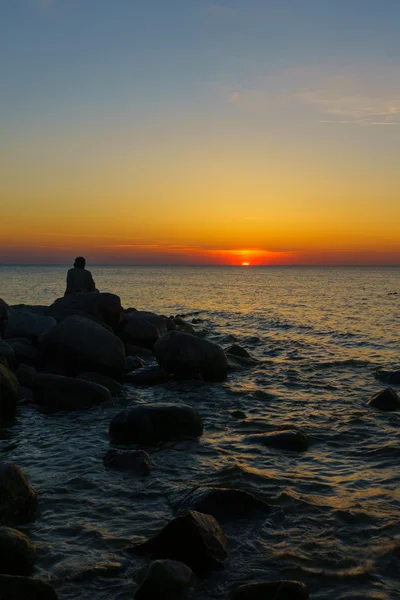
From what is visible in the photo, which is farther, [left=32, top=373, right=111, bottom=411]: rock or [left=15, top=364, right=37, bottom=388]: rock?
[left=15, top=364, right=37, bottom=388]: rock

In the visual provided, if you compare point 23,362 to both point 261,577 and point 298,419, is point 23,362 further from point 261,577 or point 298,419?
point 261,577

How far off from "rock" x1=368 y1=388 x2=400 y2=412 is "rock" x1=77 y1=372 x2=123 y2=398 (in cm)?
654

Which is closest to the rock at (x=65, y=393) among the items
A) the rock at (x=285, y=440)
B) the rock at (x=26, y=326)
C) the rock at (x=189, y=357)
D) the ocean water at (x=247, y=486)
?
the ocean water at (x=247, y=486)

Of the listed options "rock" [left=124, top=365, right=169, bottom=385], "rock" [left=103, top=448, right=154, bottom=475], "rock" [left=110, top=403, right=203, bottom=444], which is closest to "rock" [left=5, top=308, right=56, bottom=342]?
"rock" [left=124, top=365, right=169, bottom=385]

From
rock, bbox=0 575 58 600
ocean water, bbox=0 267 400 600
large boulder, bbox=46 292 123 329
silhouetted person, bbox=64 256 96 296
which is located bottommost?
ocean water, bbox=0 267 400 600

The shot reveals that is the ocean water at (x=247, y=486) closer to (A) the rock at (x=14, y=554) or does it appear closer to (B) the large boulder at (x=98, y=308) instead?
(A) the rock at (x=14, y=554)

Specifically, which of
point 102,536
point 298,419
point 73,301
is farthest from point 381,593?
point 73,301

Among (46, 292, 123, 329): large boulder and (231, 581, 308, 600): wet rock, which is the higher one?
(46, 292, 123, 329): large boulder

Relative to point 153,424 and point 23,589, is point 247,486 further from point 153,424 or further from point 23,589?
point 23,589

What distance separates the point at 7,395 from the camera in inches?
472

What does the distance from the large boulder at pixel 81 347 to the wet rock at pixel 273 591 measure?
10229 millimetres

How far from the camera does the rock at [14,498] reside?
691 cm

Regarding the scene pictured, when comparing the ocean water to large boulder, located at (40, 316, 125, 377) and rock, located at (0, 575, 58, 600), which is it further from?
large boulder, located at (40, 316, 125, 377)

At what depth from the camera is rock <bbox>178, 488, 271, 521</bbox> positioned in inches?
286
